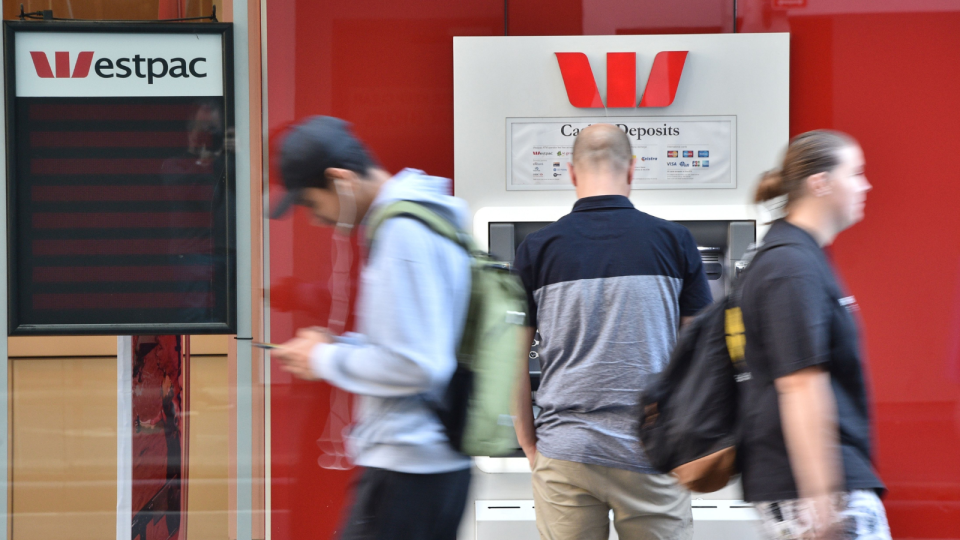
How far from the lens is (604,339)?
5.92 feet

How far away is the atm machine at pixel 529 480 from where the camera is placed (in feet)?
7.78

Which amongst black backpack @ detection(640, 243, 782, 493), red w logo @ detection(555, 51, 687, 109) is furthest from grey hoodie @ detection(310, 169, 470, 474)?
red w logo @ detection(555, 51, 687, 109)

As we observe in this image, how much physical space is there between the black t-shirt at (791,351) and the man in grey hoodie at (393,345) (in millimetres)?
480

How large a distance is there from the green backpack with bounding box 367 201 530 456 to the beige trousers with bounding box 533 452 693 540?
23.4 inches

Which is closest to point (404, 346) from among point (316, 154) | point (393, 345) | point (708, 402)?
point (393, 345)

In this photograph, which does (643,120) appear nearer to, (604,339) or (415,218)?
(604,339)

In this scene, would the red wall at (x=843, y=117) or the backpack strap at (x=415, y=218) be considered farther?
the red wall at (x=843, y=117)

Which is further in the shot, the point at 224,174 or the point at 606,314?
the point at 224,174

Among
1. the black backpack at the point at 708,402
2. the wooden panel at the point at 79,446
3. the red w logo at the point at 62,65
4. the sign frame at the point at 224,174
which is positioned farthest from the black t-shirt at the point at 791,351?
the red w logo at the point at 62,65

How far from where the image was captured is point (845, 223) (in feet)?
4.52

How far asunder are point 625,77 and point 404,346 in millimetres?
1546

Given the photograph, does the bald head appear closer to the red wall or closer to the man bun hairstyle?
the man bun hairstyle

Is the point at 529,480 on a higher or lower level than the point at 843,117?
lower

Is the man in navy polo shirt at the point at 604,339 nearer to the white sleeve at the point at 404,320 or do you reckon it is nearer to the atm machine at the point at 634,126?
the atm machine at the point at 634,126
